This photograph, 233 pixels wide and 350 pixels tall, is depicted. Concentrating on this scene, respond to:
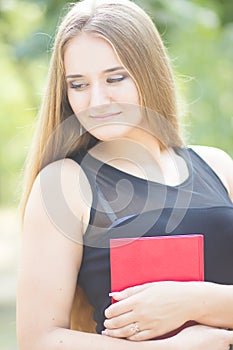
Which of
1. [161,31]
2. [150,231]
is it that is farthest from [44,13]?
[150,231]

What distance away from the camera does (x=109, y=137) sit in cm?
190

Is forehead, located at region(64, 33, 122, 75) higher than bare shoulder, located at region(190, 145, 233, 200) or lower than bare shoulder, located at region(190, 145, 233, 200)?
higher

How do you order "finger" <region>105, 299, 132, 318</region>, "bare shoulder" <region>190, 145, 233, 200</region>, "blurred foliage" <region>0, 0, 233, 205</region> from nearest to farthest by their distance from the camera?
"finger" <region>105, 299, 132, 318</region> < "bare shoulder" <region>190, 145, 233, 200</region> < "blurred foliage" <region>0, 0, 233, 205</region>

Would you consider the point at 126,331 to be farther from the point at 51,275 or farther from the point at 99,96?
the point at 99,96

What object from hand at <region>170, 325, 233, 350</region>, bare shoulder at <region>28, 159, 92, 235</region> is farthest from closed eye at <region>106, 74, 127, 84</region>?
hand at <region>170, 325, 233, 350</region>

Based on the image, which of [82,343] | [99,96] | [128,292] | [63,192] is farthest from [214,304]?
[99,96]

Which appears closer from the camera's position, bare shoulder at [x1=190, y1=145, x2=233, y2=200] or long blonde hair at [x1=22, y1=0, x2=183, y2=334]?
long blonde hair at [x1=22, y1=0, x2=183, y2=334]

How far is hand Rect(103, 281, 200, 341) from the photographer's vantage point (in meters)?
1.68

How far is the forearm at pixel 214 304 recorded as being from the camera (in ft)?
5.61

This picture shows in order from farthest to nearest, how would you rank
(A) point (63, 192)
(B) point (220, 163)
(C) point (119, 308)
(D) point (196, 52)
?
(D) point (196, 52), (B) point (220, 163), (A) point (63, 192), (C) point (119, 308)

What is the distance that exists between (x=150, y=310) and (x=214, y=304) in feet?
0.47

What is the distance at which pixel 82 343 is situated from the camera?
1.70 m

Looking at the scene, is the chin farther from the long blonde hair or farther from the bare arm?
the bare arm

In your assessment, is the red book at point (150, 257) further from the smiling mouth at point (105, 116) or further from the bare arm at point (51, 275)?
the smiling mouth at point (105, 116)
